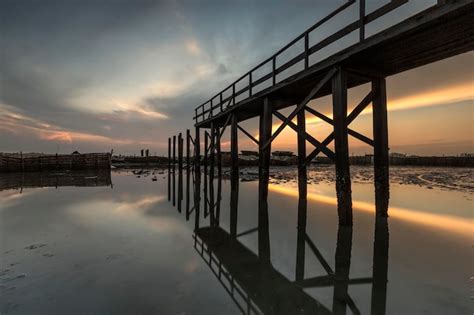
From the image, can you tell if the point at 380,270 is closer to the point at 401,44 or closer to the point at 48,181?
the point at 401,44

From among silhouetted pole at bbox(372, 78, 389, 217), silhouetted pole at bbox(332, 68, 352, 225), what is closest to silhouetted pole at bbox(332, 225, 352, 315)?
silhouetted pole at bbox(332, 68, 352, 225)

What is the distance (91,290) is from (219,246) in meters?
2.39

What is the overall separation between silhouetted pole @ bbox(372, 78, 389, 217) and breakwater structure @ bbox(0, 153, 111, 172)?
102 ft

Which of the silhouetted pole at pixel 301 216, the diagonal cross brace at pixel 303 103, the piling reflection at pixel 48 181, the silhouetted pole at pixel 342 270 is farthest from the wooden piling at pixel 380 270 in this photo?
the piling reflection at pixel 48 181

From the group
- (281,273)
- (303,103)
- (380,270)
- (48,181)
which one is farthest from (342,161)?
(48,181)

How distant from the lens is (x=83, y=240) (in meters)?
5.01

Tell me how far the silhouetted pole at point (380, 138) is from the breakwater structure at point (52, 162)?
31.2m

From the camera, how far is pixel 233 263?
13.2 ft

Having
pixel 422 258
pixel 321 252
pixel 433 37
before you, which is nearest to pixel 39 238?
pixel 321 252

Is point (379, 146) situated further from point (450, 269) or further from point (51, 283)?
point (51, 283)

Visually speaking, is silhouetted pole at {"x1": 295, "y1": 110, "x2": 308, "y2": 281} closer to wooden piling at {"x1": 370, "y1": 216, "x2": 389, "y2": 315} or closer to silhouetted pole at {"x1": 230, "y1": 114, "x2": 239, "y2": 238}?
wooden piling at {"x1": 370, "y1": 216, "x2": 389, "y2": 315}

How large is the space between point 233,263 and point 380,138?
574cm

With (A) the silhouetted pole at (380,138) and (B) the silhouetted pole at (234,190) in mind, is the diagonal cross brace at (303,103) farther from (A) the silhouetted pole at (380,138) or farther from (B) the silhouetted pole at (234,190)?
(B) the silhouetted pole at (234,190)

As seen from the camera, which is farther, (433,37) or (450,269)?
(433,37)
